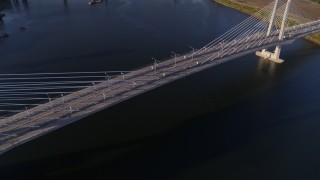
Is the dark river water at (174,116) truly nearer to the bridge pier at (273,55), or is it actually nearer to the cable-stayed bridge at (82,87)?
the bridge pier at (273,55)

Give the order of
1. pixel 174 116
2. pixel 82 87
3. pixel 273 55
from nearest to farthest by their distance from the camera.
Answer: pixel 82 87
pixel 174 116
pixel 273 55

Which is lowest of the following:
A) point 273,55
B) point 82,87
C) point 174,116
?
point 174,116

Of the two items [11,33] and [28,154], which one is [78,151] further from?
[11,33]

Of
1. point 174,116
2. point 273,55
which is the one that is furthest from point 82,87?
point 273,55

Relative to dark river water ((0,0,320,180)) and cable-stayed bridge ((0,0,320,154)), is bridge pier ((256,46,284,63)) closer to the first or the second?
cable-stayed bridge ((0,0,320,154))

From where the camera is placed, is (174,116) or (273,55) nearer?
(174,116)

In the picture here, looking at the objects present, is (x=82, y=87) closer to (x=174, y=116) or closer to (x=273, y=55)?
(x=174, y=116)
